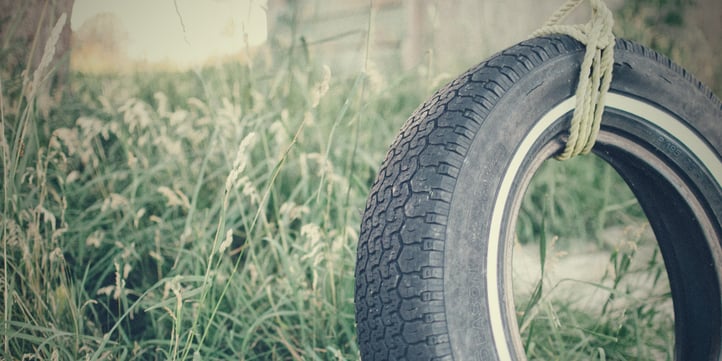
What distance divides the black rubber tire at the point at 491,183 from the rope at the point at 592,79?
18 millimetres

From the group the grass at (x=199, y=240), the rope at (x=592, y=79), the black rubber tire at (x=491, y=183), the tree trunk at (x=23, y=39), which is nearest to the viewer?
the black rubber tire at (x=491, y=183)

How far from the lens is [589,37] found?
3.70 feet

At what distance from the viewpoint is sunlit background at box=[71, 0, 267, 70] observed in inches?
76.4

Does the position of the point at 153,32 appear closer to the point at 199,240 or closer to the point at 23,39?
the point at 23,39

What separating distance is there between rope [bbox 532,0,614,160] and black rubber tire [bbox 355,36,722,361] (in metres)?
0.02

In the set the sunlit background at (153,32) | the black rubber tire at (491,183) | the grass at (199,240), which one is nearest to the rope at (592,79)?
the black rubber tire at (491,183)

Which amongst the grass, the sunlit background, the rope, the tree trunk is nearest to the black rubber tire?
the rope

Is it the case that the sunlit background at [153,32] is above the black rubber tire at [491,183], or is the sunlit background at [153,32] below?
above

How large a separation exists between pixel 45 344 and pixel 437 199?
998mm

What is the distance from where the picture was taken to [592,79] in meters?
1.12

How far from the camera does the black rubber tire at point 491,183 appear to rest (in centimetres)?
95

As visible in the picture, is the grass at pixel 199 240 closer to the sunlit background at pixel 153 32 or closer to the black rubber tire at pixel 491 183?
the sunlit background at pixel 153 32

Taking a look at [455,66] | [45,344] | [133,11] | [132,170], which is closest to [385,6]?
[455,66]

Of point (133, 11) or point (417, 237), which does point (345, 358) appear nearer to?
point (417, 237)
